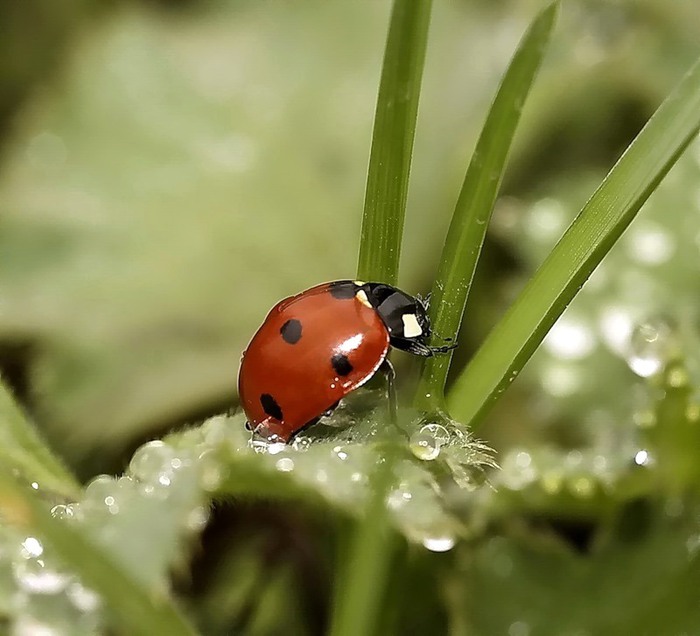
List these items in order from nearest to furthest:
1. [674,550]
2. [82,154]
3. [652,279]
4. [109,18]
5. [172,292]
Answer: [674,550] → [652,279] → [172,292] → [82,154] → [109,18]

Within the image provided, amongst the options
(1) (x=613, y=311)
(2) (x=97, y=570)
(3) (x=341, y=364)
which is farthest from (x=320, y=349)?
(1) (x=613, y=311)

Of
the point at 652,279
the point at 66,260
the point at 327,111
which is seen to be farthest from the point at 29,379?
the point at 652,279

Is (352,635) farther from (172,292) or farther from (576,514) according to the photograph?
(172,292)

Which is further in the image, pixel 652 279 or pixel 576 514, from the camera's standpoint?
pixel 652 279

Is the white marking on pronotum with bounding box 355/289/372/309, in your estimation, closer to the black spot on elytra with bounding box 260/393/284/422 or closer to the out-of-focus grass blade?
the black spot on elytra with bounding box 260/393/284/422

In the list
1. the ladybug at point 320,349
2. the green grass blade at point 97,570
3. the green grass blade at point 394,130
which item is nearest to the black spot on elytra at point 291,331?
the ladybug at point 320,349

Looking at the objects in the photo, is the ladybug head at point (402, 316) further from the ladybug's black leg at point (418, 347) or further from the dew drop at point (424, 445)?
the dew drop at point (424, 445)

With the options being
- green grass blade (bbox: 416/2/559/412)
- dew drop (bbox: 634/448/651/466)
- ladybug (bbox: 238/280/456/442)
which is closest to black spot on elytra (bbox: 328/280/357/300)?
ladybug (bbox: 238/280/456/442)
